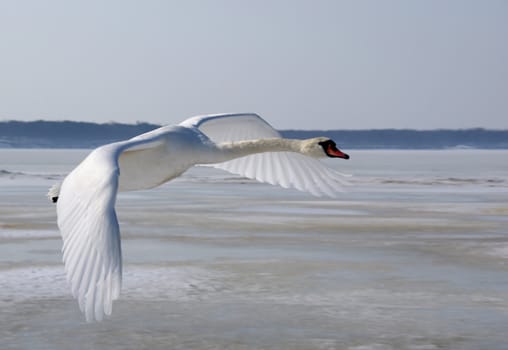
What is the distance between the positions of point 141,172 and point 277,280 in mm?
3313

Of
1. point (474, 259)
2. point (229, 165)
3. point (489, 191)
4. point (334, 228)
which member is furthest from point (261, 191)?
point (229, 165)

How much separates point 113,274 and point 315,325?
3.68 metres

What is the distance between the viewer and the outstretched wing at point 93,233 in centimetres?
565

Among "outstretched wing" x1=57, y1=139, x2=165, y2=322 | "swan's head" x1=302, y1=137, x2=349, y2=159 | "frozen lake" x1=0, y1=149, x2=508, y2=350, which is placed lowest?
"frozen lake" x1=0, y1=149, x2=508, y2=350

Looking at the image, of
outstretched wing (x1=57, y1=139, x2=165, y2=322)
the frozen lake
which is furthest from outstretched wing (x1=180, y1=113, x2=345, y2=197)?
outstretched wing (x1=57, y1=139, x2=165, y2=322)

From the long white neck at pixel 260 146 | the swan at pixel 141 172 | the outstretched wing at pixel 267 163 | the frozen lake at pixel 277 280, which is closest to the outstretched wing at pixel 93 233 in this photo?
the swan at pixel 141 172

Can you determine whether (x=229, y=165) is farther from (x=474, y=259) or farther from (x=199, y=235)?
(x=199, y=235)

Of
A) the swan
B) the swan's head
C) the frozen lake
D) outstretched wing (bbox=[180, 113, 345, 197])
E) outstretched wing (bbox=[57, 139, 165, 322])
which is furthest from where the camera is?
outstretched wing (bbox=[180, 113, 345, 197])

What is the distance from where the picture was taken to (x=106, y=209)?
6.41 metres

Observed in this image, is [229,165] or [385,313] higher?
[229,165]

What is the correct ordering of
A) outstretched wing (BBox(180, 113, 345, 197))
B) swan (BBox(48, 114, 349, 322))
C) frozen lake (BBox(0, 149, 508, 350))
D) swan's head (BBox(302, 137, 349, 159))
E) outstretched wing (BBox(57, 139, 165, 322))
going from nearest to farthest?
1. outstretched wing (BBox(57, 139, 165, 322))
2. swan (BBox(48, 114, 349, 322))
3. frozen lake (BBox(0, 149, 508, 350))
4. swan's head (BBox(302, 137, 349, 159))
5. outstretched wing (BBox(180, 113, 345, 197))

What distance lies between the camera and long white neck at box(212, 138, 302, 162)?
9.38 m

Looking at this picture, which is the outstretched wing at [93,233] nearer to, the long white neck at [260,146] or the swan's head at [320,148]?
the long white neck at [260,146]

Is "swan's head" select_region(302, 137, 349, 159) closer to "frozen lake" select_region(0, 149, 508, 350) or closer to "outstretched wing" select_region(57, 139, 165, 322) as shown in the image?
"frozen lake" select_region(0, 149, 508, 350)
